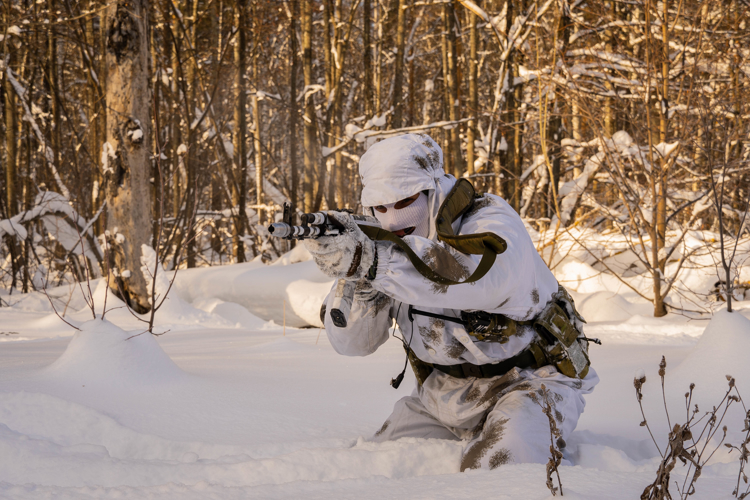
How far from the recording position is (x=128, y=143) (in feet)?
17.2

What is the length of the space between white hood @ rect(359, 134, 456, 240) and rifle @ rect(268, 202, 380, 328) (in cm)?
28

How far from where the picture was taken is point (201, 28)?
1021cm

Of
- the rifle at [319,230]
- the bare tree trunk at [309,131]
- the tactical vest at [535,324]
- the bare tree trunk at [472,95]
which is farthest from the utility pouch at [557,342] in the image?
the bare tree trunk at [309,131]

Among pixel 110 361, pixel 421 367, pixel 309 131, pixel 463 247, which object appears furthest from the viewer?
pixel 309 131

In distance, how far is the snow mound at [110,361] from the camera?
250 centimetres

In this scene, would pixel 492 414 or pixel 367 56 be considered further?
pixel 367 56

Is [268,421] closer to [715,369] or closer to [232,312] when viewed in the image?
[715,369]

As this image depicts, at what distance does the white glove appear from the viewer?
58.6 inches

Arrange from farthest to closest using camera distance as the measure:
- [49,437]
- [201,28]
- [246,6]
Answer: [201,28], [246,6], [49,437]

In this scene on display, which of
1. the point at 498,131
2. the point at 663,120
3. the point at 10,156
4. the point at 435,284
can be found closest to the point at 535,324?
the point at 435,284

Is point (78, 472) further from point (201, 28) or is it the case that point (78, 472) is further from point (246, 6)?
point (201, 28)

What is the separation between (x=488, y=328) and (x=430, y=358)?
320mm

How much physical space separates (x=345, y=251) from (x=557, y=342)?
0.93 metres

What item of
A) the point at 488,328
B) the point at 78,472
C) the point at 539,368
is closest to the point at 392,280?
the point at 488,328
